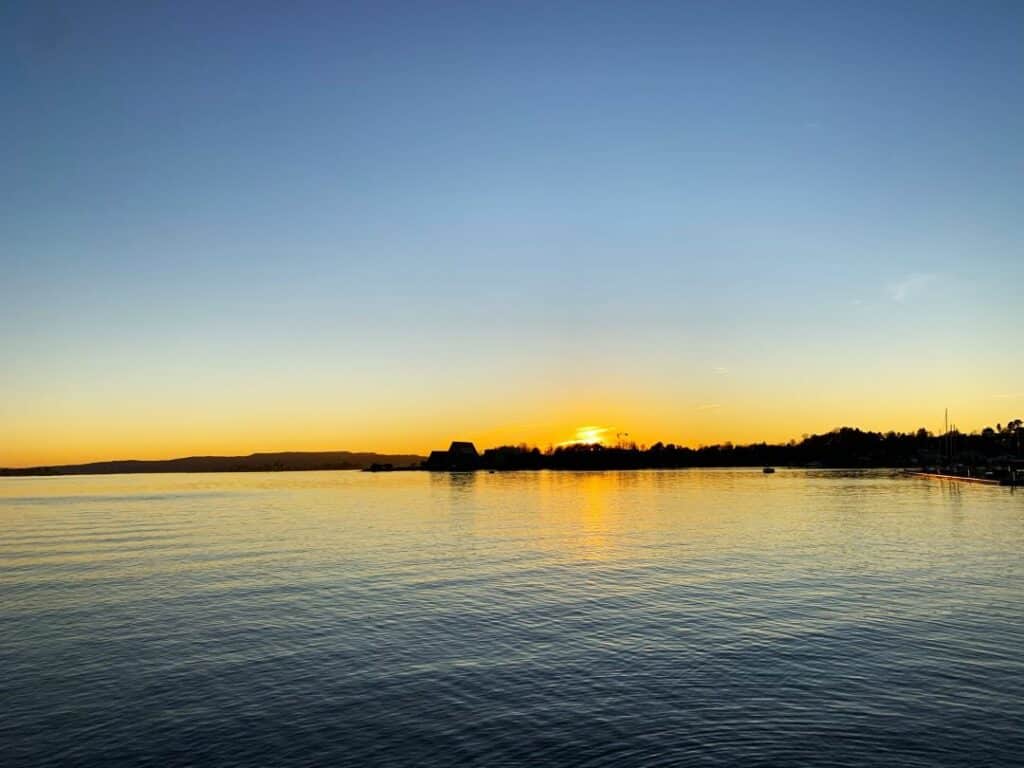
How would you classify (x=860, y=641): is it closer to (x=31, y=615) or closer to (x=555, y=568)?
(x=555, y=568)

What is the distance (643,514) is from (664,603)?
6725 cm

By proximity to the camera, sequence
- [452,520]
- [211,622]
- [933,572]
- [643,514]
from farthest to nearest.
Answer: [643,514] → [452,520] → [933,572] → [211,622]

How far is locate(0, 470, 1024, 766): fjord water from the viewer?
21.4m

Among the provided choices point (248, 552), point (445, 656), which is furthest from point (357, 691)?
point (248, 552)

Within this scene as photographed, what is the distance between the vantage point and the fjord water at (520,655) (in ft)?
70.2

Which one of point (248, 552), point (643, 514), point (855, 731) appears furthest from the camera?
point (643, 514)

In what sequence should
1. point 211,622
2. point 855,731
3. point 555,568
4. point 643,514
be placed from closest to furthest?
point 855,731 < point 211,622 < point 555,568 < point 643,514

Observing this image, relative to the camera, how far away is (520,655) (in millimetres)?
30812

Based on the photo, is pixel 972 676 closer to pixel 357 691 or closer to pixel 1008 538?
pixel 357 691

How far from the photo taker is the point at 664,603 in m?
40.9

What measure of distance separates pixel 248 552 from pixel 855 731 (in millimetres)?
58453

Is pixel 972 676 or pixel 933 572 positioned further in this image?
pixel 933 572

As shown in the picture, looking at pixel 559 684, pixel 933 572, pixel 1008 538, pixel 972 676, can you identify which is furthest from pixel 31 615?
pixel 1008 538

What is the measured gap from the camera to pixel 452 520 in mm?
100000
